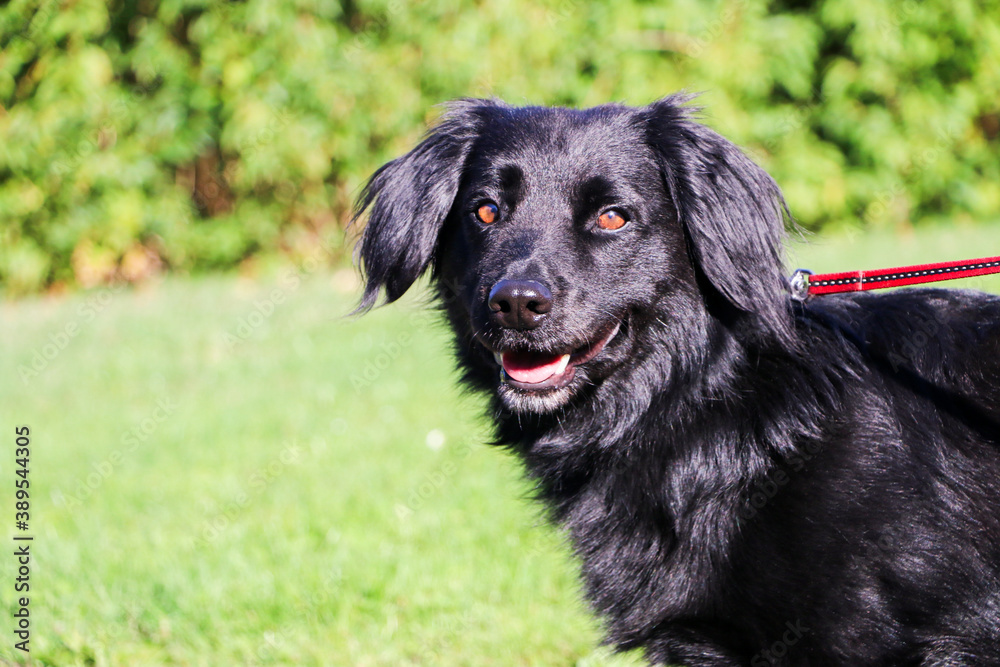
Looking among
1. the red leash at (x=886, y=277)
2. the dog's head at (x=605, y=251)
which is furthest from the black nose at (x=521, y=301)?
the red leash at (x=886, y=277)

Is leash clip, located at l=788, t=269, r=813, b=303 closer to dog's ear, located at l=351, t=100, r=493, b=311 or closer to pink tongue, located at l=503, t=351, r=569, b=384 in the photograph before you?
pink tongue, located at l=503, t=351, r=569, b=384

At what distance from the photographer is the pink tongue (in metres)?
2.62

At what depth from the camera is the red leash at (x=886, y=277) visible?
2.58m

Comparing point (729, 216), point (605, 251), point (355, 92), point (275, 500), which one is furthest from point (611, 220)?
point (355, 92)

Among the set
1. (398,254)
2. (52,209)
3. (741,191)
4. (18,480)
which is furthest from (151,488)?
(52,209)

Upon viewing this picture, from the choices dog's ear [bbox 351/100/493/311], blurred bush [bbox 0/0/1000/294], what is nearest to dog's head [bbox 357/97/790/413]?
dog's ear [bbox 351/100/493/311]

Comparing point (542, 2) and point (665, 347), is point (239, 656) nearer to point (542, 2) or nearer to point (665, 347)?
point (665, 347)

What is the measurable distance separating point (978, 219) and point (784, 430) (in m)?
11.2

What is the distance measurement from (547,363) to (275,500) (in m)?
2.81

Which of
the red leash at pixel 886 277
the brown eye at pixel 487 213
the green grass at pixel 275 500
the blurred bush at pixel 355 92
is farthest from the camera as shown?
the blurred bush at pixel 355 92

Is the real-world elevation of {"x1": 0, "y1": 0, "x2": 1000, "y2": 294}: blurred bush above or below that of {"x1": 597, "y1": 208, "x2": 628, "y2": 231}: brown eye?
below

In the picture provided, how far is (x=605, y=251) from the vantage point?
265 cm

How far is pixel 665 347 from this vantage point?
2672 millimetres

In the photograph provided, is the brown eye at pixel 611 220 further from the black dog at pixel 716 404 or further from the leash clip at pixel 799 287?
the leash clip at pixel 799 287
